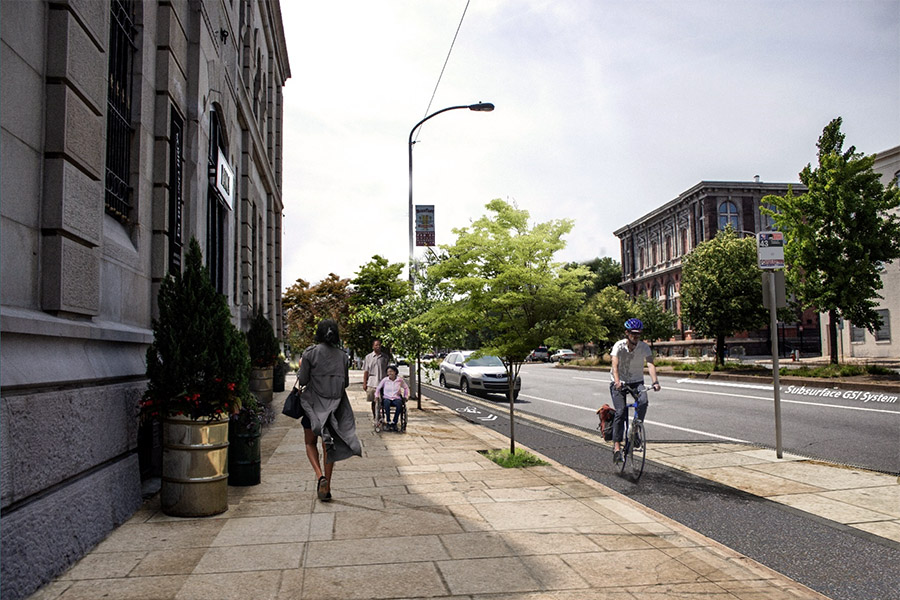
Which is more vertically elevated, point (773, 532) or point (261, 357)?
point (261, 357)

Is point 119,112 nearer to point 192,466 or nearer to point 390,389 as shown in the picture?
point 192,466

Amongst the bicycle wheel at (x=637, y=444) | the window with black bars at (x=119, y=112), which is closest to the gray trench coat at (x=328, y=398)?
the window with black bars at (x=119, y=112)

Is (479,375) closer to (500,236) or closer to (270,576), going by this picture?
(500,236)

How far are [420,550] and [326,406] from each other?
7.25 feet

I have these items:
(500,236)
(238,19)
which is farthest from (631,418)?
(238,19)

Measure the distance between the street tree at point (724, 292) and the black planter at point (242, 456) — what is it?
3051 centimetres

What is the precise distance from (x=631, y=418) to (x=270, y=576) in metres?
5.18

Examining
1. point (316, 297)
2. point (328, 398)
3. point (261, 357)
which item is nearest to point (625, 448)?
point (328, 398)

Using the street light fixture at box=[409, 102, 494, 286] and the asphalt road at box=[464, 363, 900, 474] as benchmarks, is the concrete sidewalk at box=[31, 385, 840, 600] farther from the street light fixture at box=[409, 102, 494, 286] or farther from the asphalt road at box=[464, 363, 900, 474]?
the street light fixture at box=[409, 102, 494, 286]

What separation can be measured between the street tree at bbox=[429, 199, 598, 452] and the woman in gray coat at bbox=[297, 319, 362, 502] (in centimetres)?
295

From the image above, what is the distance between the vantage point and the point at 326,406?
6.69 meters

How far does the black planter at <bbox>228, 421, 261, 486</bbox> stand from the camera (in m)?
7.24

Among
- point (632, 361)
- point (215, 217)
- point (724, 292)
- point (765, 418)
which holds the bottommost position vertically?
point (765, 418)

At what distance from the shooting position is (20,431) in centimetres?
391
